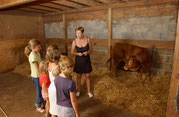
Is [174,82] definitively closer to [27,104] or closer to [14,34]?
[27,104]

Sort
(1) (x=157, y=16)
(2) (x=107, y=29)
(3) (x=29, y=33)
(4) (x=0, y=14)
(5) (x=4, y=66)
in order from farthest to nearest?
(3) (x=29, y=33), (5) (x=4, y=66), (4) (x=0, y=14), (2) (x=107, y=29), (1) (x=157, y=16)

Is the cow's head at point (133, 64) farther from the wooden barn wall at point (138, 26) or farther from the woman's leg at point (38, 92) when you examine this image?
the woman's leg at point (38, 92)

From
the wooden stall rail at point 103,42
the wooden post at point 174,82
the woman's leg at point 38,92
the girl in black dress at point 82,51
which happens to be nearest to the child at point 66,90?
the woman's leg at point 38,92

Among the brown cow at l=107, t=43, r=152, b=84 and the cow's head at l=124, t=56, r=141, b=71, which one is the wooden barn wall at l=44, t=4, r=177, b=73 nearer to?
the brown cow at l=107, t=43, r=152, b=84

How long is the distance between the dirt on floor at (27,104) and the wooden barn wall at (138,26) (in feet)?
7.26

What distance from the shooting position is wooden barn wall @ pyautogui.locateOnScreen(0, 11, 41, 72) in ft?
19.1

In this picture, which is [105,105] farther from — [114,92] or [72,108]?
[72,108]

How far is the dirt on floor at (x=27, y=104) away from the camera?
289 centimetres

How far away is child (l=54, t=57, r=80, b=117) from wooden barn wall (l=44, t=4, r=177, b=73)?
346 centimetres

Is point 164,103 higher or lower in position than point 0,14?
lower

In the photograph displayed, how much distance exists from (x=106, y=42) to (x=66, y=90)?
12.2ft

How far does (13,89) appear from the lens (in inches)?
164

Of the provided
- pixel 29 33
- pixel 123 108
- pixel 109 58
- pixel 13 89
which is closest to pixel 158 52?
pixel 109 58

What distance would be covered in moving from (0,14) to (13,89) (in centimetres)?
340
